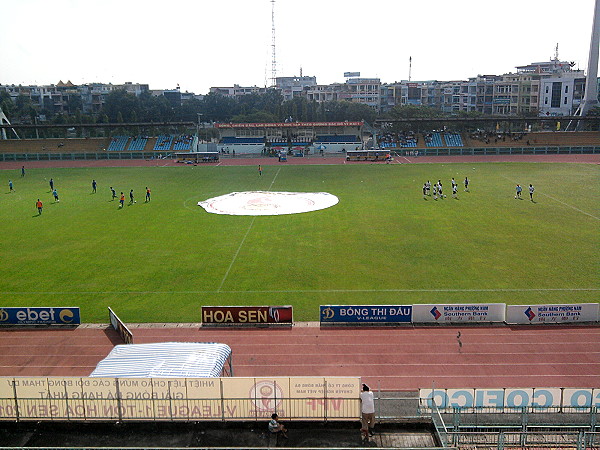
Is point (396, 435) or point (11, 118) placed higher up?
point (11, 118)

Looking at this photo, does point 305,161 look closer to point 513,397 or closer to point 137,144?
point 137,144

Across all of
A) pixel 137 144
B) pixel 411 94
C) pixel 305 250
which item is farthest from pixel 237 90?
pixel 305 250

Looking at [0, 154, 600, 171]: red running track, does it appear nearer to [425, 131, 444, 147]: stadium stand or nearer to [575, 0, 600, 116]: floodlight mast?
[425, 131, 444, 147]: stadium stand

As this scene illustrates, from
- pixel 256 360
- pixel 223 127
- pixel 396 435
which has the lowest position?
pixel 256 360

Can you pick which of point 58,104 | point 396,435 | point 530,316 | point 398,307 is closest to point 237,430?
point 396,435

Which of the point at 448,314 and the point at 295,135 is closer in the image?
the point at 448,314

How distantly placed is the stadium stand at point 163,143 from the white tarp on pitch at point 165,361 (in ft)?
271

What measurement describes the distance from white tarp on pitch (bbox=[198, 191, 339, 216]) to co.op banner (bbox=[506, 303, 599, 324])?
24.8 metres

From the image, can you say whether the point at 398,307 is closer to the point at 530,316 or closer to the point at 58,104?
the point at 530,316

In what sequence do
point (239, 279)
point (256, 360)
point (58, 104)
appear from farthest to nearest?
point (58, 104)
point (239, 279)
point (256, 360)

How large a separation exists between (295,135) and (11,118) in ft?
258

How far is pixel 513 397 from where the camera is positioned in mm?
15016

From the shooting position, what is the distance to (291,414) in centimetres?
1365

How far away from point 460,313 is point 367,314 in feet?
13.4
